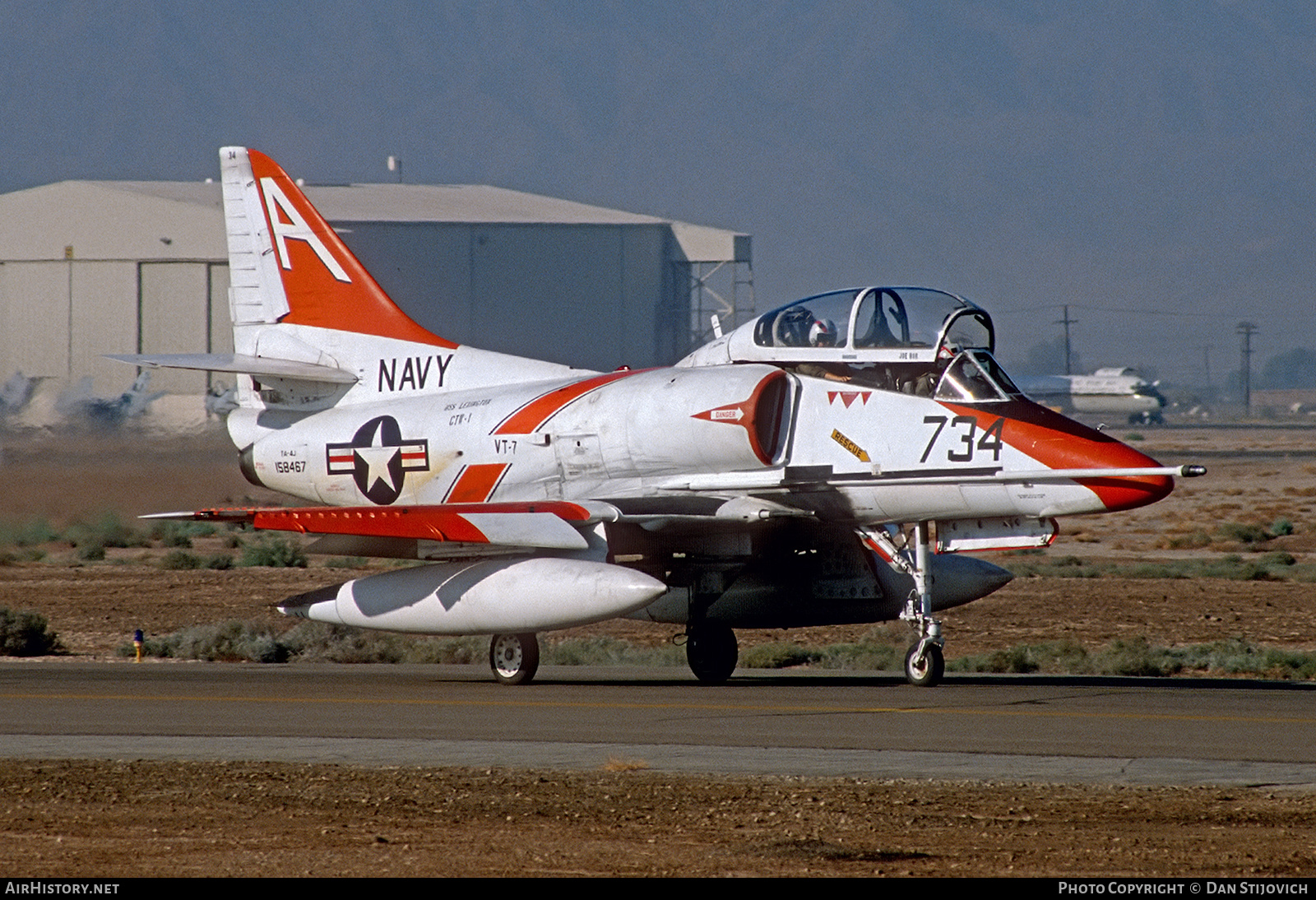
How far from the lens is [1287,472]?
7350 centimetres

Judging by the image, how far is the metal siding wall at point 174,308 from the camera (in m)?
61.5

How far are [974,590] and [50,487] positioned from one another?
16.7m

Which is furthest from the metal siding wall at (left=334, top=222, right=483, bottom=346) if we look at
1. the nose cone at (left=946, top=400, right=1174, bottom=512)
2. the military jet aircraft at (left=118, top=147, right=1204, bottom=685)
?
the nose cone at (left=946, top=400, right=1174, bottom=512)

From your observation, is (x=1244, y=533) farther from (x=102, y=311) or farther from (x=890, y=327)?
(x=102, y=311)

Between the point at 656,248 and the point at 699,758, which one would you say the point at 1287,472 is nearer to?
the point at 656,248

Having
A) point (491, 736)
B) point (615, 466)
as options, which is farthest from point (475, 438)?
point (491, 736)

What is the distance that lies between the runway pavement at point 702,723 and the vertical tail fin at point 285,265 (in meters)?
4.85

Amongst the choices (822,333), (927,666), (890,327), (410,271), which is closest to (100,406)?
(822,333)

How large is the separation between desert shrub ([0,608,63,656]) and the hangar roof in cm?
4070

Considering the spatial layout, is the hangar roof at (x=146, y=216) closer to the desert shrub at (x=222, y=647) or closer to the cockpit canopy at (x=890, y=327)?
the desert shrub at (x=222, y=647)

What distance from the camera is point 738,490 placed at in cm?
1734

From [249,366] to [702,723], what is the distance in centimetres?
914

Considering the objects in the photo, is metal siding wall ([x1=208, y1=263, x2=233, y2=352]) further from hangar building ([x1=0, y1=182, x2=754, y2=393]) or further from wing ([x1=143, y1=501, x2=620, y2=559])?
wing ([x1=143, y1=501, x2=620, y2=559])

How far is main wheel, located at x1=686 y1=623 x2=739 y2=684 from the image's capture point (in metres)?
18.2
